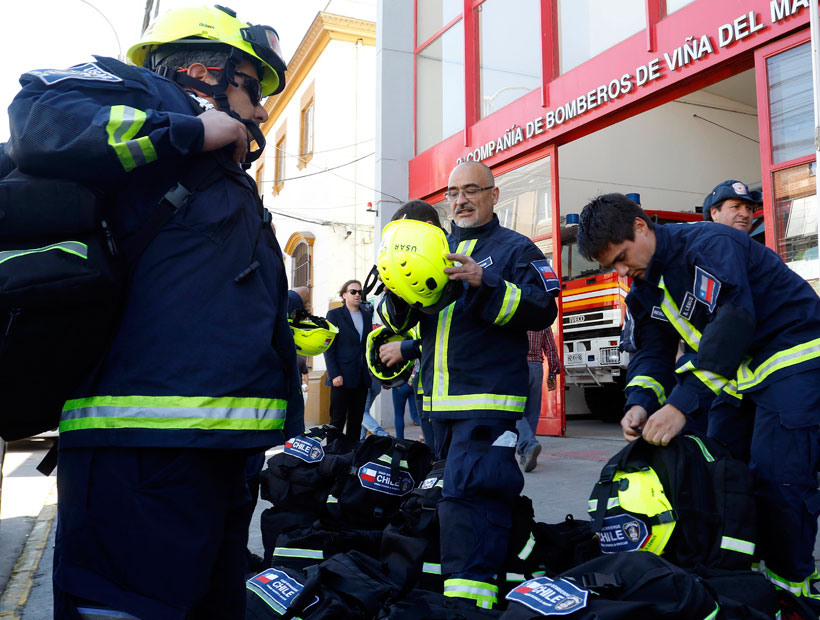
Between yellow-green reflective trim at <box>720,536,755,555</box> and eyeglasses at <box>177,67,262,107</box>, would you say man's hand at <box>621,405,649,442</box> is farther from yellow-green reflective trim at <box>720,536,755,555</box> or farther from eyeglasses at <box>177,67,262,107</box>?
eyeglasses at <box>177,67,262,107</box>

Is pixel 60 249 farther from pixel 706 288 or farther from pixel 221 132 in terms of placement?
pixel 706 288

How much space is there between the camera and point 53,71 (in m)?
1.48

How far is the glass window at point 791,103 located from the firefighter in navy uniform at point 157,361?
5749 mm

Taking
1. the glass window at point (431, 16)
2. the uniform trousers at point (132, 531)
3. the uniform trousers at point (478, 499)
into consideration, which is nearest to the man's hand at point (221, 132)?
the uniform trousers at point (132, 531)

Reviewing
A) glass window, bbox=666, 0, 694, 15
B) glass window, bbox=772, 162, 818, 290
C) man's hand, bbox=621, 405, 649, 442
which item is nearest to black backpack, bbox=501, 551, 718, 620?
man's hand, bbox=621, 405, 649, 442

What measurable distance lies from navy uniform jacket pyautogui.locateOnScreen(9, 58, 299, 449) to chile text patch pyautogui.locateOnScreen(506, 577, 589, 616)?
98cm

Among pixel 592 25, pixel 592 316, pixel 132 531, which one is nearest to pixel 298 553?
pixel 132 531

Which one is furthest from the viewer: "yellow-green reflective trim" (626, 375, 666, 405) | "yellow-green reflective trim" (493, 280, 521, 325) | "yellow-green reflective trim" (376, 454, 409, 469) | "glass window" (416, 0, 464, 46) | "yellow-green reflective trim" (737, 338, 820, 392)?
"glass window" (416, 0, 464, 46)

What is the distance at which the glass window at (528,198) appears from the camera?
30.5 feet

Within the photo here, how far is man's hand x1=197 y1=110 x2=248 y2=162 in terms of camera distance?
1543 mm

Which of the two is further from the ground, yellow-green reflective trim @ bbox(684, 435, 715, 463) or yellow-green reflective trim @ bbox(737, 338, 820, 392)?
yellow-green reflective trim @ bbox(737, 338, 820, 392)

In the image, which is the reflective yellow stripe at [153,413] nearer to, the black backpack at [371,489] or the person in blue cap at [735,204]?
the black backpack at [371,489]

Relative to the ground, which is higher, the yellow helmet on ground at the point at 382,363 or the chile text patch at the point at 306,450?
the yellow helmet on ground at the point at 382,363

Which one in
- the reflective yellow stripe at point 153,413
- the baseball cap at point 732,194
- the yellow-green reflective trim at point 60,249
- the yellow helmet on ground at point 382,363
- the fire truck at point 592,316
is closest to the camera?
the yellow-green reflective trim at point 60,249
